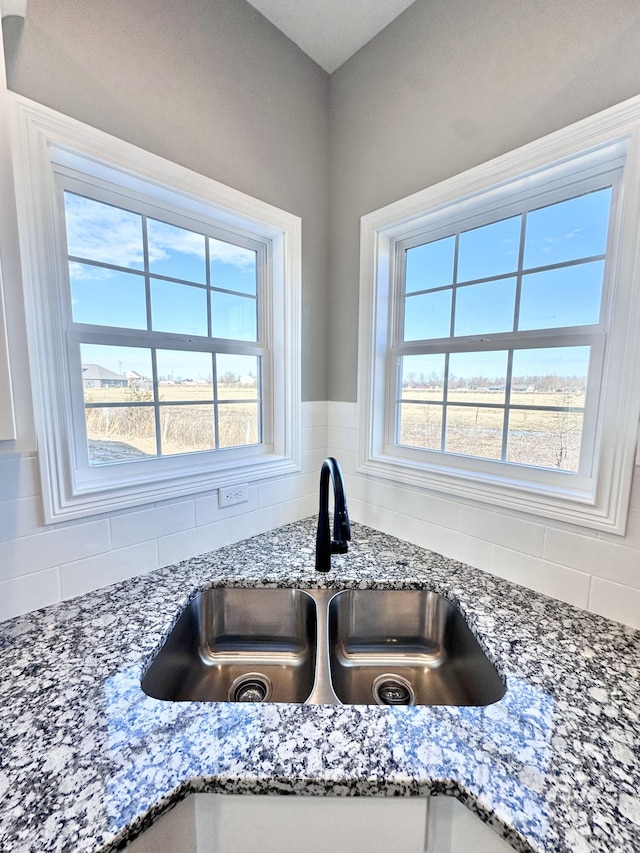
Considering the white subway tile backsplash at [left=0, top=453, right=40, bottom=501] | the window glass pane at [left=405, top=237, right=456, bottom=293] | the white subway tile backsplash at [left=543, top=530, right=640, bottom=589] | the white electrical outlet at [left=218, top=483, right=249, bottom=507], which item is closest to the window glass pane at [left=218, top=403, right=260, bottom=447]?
the white electrical outlet at [left=218, top=483, right=249, bottom=507]

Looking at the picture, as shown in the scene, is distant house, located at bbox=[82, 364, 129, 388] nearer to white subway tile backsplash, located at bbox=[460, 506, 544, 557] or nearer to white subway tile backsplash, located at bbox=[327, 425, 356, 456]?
white subway tile backsplash, located at bbox=[327, 425, 356, 456]

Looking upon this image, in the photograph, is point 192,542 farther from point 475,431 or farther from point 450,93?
point 450,93

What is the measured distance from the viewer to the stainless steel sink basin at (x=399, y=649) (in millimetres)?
985

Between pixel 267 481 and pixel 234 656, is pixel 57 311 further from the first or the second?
pixel 234 656

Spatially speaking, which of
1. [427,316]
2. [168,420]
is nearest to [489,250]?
[427,316]

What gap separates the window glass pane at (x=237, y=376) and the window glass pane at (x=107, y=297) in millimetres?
323

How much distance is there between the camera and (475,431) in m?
1.28

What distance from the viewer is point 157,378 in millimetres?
1227

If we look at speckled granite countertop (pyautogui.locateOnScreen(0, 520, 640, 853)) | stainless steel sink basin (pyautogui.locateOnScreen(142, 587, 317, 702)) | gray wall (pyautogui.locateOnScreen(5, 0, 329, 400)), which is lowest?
stainless steel sink basin (pyautogui.locateOnScreen(142, 587, 317, 702))

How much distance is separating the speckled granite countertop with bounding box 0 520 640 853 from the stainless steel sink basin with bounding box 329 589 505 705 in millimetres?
170

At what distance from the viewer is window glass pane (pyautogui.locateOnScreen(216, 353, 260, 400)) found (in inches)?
55.6

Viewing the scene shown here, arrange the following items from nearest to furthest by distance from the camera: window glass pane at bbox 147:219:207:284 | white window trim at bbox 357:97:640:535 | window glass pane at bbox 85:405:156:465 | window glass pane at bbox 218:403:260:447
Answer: white window trim at bbox 357:97:640:535 < window glass pane at bbox 85:405:156:465 < window glass pane at bbox 147:219:207:284 < window glass pane at bbox 218:403:260:447

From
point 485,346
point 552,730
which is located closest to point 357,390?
point 485,346

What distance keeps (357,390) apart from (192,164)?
3.25 feet
